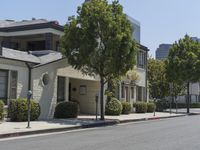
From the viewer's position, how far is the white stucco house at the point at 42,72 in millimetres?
25000

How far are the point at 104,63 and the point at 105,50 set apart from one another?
0.80 m

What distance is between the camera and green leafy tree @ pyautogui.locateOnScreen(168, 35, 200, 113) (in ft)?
144

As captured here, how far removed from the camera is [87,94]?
114 ft

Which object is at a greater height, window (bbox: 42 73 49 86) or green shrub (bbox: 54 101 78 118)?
window (bbox: 42 73 49 86)

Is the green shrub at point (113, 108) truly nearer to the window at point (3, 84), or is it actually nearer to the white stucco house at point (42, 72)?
the white stucco house at point (42, 72)

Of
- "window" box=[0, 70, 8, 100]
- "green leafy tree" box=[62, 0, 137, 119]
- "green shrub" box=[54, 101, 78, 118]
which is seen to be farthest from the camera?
"green shrub" box=[54, 101, 78, 118]

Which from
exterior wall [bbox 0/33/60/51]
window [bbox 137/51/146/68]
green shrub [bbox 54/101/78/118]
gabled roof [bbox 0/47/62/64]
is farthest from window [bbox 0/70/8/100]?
window [bbox 137/51/146/68]

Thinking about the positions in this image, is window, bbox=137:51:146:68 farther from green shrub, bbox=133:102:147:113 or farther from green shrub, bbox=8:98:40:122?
green shrub, bbox=8:98:40:122

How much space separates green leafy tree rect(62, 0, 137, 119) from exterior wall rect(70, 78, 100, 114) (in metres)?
7.28

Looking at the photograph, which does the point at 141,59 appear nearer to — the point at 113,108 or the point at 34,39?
the point at 113,108

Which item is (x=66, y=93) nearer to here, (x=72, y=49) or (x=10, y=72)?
(x=72, y=49)

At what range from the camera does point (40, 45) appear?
113 ft

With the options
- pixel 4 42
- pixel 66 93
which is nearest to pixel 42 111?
pixel 66 93

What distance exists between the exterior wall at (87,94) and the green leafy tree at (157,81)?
26.2 m
